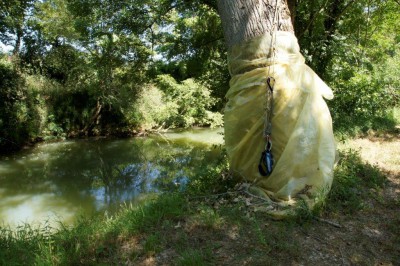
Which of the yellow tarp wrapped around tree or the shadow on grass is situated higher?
the yellow tarp wrapped around tree

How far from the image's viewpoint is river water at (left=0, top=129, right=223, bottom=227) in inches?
232

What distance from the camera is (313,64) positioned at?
7.31 m

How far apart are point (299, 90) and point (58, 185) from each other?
622 centimetres

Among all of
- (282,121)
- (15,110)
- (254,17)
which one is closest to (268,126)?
(282,121)

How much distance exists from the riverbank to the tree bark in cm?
155

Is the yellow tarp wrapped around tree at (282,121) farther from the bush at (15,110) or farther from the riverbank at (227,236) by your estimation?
the bush at (15,110)

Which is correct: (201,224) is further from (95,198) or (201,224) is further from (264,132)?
(95,198)

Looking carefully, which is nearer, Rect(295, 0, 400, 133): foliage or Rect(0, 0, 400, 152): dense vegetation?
Rect(295, 0, 400, 133): foliage

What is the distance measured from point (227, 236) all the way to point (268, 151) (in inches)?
36.6

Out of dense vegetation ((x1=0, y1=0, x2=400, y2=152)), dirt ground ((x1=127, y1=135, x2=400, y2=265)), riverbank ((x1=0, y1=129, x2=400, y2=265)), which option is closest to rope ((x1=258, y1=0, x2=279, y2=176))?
riverbank ((x1=0, y1=129, x2=400, y2=265))

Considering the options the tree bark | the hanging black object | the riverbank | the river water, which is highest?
the tree bark

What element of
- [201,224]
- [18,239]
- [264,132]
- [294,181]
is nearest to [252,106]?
[264,132]

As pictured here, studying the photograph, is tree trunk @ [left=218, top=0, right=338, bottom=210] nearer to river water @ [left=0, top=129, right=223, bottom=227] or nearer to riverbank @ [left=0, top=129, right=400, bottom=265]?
riverbank @ [left=0, top=129, right=400, bottom=265]

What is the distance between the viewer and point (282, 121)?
296 centimetres
